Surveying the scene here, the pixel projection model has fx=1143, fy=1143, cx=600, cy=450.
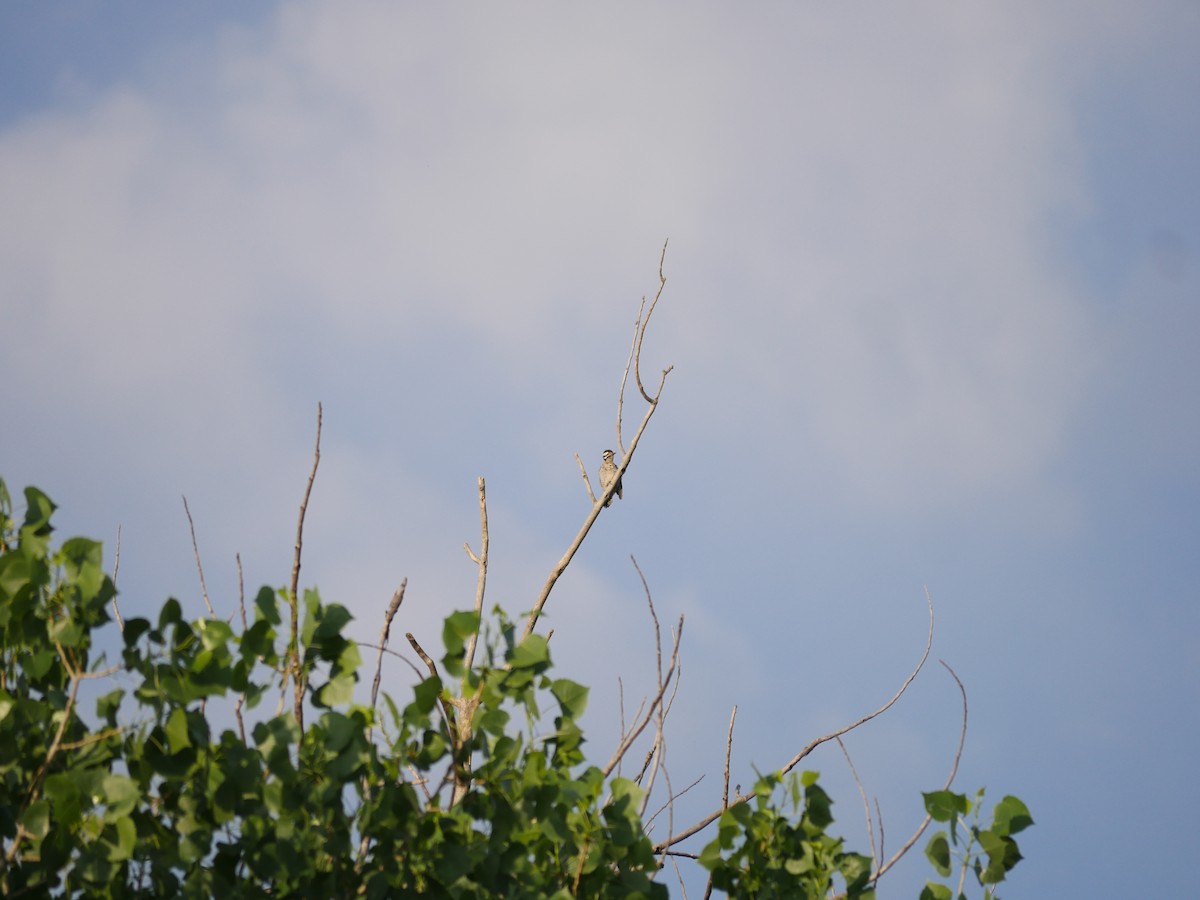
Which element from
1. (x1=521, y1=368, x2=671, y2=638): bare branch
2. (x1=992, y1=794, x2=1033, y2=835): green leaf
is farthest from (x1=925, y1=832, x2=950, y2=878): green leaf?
(x1=521, y1=368, x2=671, y2=638): bare branch

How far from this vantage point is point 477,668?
284 cm

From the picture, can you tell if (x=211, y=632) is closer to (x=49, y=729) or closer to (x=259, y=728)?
(x=259, y=728)

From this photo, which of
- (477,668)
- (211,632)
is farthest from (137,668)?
(477,668)

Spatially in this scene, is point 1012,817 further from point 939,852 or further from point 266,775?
point 266,775

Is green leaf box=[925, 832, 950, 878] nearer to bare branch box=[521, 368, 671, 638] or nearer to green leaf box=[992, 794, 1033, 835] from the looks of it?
green leaf box=[992, 794, 1033, 835]

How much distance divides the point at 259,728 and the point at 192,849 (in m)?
0.30

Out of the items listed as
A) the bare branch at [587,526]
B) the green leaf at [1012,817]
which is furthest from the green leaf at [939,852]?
the bare branch at [587,526]

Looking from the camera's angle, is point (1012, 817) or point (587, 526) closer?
point (1012, 817)

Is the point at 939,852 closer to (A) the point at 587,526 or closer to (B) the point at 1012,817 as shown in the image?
(B) the point at 1012,817

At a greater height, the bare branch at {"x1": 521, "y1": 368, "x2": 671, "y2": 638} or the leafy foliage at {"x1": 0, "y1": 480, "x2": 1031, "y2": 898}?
the bare branch at {"x1": 521, "y1": 368, "x2": 671, "y2": 638}

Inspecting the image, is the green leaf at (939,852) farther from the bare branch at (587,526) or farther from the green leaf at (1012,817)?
the bare branch at (587,526)

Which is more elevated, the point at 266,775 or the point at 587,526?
the point at 587,526

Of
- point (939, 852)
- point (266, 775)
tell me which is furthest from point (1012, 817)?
point (266, 775)

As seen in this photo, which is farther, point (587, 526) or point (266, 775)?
point (587, 526)
